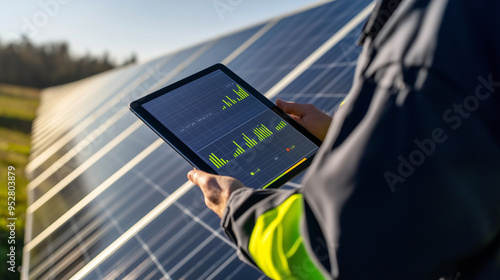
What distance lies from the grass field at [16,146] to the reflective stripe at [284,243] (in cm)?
724

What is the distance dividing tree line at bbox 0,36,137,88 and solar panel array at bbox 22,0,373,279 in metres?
34.1

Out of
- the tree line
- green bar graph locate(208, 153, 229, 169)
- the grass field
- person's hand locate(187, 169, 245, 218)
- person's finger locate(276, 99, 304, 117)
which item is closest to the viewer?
person's hand locate(187, 169, 245, 218)

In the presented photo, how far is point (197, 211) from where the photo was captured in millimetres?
3236

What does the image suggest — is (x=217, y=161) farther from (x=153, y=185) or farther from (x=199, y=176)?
(x=153, y=185)

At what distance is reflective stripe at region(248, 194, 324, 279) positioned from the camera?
4.64ft

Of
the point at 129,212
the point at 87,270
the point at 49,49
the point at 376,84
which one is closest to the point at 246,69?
the point at 129,212

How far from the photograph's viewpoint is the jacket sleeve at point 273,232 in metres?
1.42

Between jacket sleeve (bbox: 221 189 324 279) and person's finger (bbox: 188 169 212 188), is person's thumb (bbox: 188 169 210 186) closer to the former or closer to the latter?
person's finger (bbox: 188 169 212 188)

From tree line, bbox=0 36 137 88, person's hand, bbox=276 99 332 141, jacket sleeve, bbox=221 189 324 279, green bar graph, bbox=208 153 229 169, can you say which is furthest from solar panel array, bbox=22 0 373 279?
tree line, bbox=0 36 137 88

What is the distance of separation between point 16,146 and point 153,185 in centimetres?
1537

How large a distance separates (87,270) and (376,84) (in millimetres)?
2804

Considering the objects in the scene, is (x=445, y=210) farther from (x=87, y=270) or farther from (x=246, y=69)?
(x=246, y=69)

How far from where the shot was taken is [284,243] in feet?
4.70

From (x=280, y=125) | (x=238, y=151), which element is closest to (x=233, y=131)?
(x=238, y=151)
